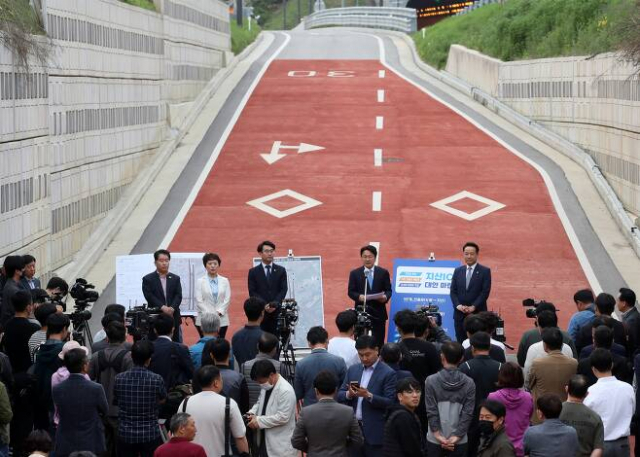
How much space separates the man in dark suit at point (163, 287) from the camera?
17172mm

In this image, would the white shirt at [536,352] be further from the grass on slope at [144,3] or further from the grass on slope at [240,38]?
the grass on slope at [240,38]

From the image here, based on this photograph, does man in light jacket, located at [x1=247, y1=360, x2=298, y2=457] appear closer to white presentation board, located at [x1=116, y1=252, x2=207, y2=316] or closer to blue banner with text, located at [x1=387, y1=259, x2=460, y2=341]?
white presentation board, located at [x1=116, y1=252, x2=207, y2=316]

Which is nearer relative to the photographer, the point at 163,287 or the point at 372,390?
the point at 372,390

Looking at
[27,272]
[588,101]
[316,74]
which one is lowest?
[27,272]

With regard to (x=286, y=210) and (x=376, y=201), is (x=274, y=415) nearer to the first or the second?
(x=286, y=210)

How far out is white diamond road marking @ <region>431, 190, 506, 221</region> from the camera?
27.4 m

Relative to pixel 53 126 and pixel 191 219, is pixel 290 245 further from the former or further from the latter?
pixel 53 126

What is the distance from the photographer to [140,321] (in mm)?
14453

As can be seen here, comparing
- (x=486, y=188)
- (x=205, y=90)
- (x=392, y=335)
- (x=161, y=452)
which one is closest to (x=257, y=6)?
(x=205, y=90)

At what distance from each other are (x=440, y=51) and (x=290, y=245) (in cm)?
2842

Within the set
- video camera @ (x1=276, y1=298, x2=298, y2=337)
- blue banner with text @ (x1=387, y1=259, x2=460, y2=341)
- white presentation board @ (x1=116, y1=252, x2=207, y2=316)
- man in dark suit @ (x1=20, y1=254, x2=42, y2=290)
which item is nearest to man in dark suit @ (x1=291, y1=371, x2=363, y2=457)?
video camera @ (x1=276, y1=298, x2=298, y2=337)

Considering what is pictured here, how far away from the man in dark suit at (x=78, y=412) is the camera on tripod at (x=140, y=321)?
2354 mm

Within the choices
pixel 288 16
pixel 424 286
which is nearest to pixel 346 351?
pixel 424 286

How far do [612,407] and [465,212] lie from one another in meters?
16.4
